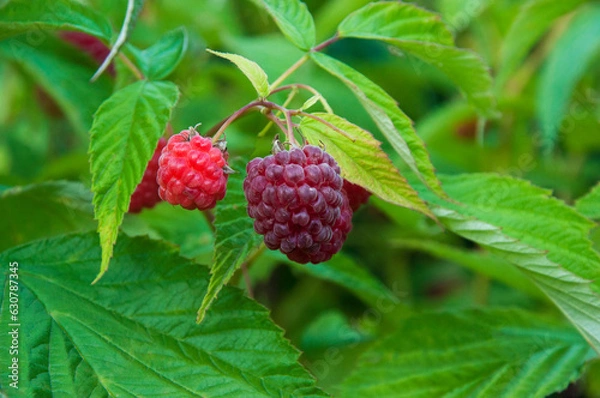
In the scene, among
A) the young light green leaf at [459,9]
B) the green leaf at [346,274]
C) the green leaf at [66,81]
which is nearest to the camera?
the green leaf at [346,274]

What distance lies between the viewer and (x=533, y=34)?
4.53 ft

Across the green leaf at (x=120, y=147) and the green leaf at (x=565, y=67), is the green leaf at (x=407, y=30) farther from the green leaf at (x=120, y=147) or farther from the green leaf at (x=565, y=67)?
the green leaf at (x=565, y=67)

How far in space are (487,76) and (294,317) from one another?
0.91 metres

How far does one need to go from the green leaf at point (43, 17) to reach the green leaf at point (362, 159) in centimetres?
33

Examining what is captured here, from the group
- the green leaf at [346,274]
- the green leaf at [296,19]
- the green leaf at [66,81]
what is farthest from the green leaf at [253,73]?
the green leaf at [66,81]

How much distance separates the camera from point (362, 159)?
30.1 inches

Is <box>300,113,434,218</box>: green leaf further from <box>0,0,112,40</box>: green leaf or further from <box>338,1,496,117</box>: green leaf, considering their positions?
<box>0,0,112,40</box>: green leaf

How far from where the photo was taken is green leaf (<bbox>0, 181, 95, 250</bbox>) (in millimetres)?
983

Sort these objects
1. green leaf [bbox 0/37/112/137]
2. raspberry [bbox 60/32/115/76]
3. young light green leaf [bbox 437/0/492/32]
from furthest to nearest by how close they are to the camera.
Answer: young light green leaf [bbox 437/0/492/32], raspberry [bbox 60/32/115/76], green leaf [bbox 0/37/112/137]

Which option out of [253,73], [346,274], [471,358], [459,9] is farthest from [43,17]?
[459,9]

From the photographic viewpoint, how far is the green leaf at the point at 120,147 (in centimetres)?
73

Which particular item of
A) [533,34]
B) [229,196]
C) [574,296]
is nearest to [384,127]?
[229,196]

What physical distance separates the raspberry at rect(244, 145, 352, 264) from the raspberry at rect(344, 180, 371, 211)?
10cm

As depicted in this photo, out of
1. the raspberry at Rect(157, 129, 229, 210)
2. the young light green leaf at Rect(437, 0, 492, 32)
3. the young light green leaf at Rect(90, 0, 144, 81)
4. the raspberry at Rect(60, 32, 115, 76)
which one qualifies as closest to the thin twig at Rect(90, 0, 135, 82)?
the young light green leaf at Rect(90, 0, 144, 81)
